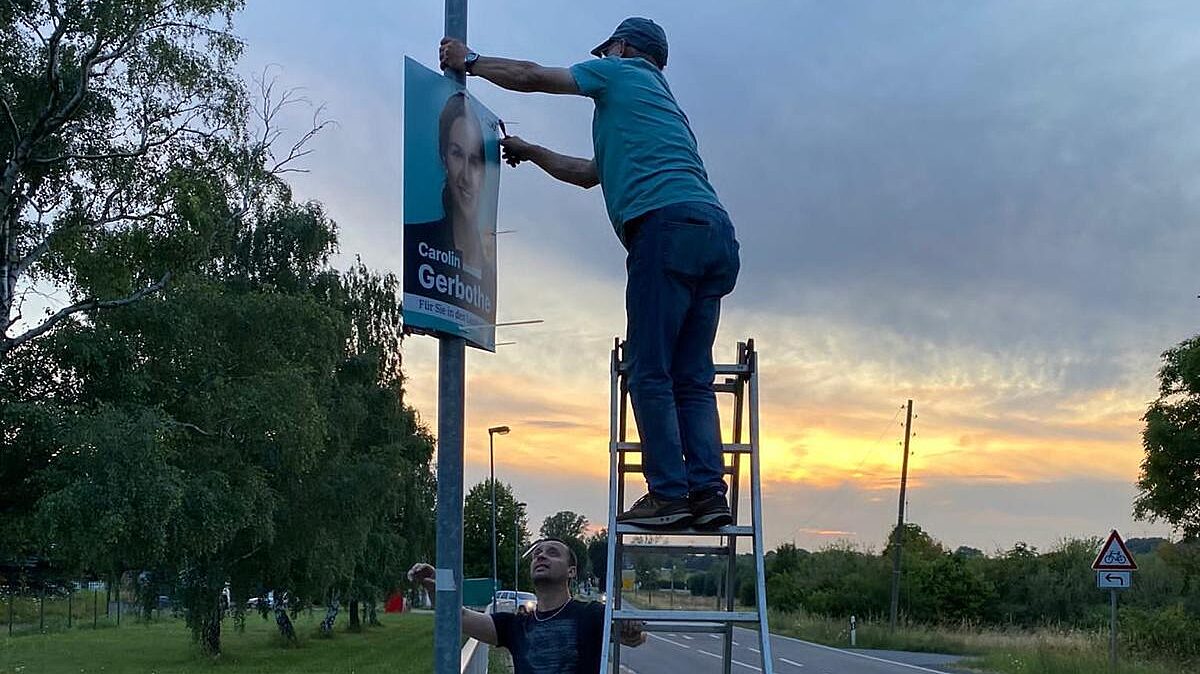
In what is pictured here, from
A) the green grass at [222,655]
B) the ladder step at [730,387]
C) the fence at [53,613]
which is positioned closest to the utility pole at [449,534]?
the ladder step at [730,387]

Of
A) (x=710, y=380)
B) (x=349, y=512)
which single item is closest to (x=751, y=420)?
(x=710, y=380)

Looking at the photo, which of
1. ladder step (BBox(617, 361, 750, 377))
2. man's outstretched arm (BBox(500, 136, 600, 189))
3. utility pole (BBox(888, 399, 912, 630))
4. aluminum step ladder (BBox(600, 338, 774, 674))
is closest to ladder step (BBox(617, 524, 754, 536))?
aluminum step ladder (BBox(600, 338, 774, 674))

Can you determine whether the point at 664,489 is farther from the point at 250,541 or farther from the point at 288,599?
the point at 288,599

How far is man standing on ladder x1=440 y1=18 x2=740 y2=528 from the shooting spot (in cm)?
391

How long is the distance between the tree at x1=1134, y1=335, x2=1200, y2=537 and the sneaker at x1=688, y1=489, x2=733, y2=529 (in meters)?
27.2

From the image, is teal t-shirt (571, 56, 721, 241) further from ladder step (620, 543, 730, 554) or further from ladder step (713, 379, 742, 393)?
ladder step (620, 543, 730, 554)

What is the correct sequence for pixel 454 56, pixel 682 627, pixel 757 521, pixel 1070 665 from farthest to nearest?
pixel 1070 665 < pixel 682 627 < pixel 757 521 < pixel 454 56

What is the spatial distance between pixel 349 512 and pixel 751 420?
29.2 metres

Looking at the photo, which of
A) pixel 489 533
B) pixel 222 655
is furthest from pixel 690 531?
pixel 489 533

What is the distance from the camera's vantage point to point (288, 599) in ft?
112

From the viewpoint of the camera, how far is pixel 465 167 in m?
3.72

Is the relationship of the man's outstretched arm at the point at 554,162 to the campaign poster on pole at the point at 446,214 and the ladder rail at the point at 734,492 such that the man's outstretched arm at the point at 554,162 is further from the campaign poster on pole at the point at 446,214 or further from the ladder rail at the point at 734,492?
the ladder rail at the point at 734,492

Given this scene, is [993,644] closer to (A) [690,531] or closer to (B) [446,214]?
(A) [690,531]

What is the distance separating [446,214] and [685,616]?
143 cm
